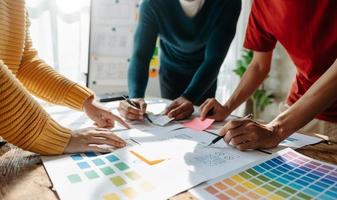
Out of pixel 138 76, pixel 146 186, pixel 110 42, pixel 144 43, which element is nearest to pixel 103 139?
pixel 146 186

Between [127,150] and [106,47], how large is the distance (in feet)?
5.47

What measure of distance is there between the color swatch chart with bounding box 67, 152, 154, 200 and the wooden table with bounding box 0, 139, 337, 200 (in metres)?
0.05

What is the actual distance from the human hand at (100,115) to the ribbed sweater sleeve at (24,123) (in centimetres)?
26

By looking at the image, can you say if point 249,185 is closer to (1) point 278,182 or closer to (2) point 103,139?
(1) point 278,182

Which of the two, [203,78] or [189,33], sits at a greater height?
[189,33]

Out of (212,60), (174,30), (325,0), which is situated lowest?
(212,60)

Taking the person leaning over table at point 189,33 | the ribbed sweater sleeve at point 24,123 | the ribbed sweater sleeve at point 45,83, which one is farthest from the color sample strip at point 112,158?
the person leaning over table at point 189,33

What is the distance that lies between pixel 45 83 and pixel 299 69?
2.93ft

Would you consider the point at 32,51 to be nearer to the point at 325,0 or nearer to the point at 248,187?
the point at 248,187

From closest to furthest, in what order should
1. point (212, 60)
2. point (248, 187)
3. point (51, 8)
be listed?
1. point (248, 187)
2. point (212, 60)
3. point (51, 8)

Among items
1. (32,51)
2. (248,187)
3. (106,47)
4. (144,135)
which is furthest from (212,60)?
(106,47)

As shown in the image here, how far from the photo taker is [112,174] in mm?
572

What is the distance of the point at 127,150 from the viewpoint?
0.71 m

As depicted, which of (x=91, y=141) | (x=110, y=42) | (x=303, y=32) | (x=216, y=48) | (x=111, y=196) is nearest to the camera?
(x=111, y=196)
